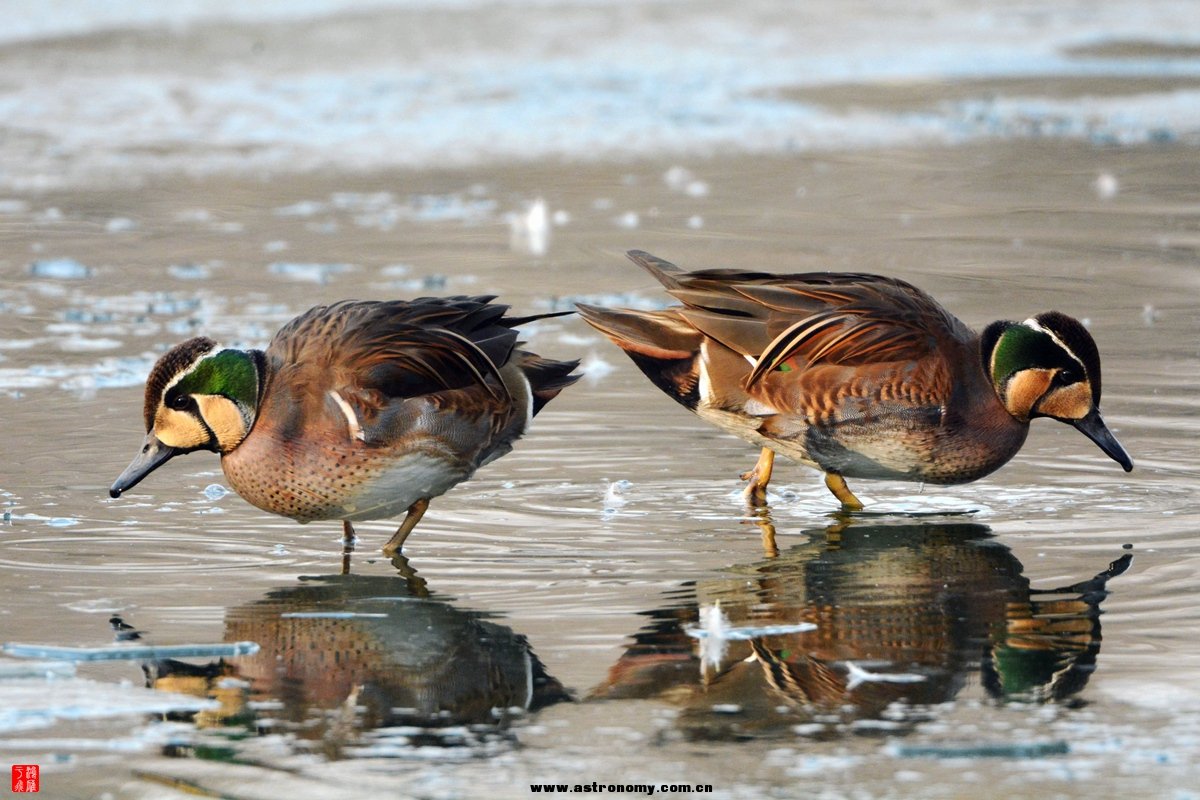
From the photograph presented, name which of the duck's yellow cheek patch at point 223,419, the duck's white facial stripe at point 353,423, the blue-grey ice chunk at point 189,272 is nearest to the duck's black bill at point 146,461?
the duck's yellow cheek patch at point 223,419

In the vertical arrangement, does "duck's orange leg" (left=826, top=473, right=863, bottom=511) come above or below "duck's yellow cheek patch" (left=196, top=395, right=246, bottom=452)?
below

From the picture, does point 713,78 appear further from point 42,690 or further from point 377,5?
point 42,690

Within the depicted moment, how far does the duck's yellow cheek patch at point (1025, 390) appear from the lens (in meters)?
5.73

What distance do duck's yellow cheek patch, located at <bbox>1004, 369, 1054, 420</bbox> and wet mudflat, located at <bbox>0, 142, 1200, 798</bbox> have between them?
0.32m

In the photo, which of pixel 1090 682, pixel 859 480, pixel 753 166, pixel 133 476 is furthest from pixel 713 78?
pixel 1090 682

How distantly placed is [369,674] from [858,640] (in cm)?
127

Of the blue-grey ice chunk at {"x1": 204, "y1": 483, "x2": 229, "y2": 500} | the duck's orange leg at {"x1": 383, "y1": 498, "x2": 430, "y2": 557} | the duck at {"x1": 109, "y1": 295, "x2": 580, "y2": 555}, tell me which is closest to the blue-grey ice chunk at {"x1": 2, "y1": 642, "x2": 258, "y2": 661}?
the duck at {"x1": 109, "y1": 295, "x2": 580, "y2": 555}

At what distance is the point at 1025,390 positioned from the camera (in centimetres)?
576

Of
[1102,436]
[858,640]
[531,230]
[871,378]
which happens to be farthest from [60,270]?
[858,640]

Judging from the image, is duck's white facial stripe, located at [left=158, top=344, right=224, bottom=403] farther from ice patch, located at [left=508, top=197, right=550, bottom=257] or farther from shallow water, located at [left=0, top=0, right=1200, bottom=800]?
ice patch, located at [left=508, top=197, right=550, bottom=257]

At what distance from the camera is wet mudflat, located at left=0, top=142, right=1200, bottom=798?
145 inches

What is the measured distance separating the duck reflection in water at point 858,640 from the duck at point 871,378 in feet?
1.52

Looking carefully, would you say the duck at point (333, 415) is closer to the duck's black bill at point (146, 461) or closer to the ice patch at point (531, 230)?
the duck's black bill at point (146, 461)

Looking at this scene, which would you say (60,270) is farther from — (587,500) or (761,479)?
(761,479)
